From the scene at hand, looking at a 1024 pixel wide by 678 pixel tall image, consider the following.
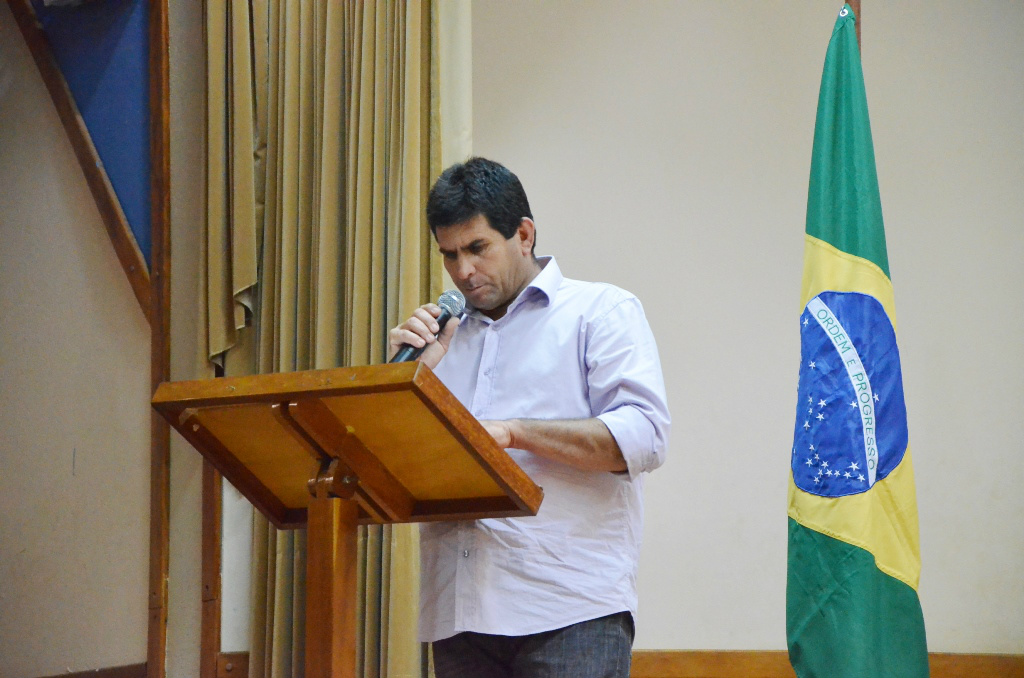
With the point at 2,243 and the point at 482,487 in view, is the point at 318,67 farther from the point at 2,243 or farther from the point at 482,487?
the point at 482,487

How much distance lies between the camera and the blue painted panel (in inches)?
117

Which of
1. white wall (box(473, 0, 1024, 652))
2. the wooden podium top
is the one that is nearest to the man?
the wooden podium top

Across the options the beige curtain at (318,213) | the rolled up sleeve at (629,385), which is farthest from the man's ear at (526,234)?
the beige curtain at (318,213)

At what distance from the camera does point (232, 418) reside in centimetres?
131

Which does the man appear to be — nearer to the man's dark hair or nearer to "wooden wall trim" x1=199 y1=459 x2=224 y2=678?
the man's dark hair

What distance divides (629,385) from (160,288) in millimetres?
1788

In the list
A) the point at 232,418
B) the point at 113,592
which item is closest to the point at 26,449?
the point at 113,592

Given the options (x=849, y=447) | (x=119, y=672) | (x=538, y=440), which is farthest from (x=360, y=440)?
(x=119, y=672)

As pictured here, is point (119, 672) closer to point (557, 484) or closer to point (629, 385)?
point (557, 484)

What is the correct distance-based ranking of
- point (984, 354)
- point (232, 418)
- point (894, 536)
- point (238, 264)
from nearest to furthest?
1. point (232, 418)
2. point (894, 536)
3. point (238, 264)
4. point (984, 354)

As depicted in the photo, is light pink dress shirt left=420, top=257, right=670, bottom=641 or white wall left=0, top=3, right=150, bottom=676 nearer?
light pink dress shirt left=420, top=257, right=670, bottom=641

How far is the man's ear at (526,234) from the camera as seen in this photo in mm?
1880

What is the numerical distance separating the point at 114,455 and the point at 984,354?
2.76 m

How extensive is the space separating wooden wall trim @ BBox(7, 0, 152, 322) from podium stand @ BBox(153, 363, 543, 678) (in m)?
1.73
